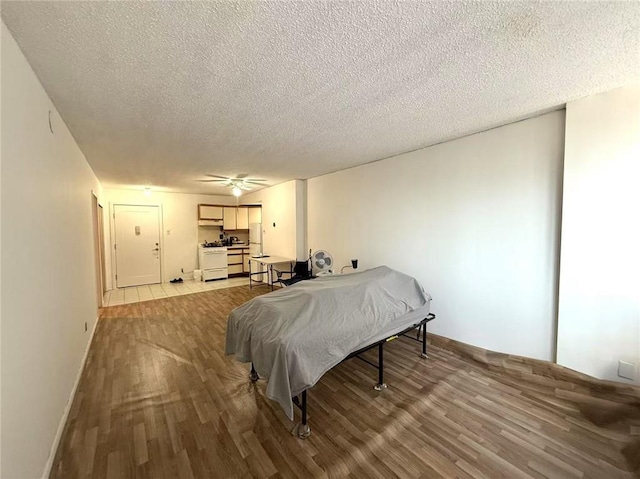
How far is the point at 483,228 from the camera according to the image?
2.85 meters

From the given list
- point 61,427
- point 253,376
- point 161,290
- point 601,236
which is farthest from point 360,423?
point 161,290

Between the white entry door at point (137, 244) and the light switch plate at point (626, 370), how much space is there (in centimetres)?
816

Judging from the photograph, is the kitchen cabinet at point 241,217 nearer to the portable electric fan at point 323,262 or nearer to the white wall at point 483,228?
the portable electric fan at point 323,262

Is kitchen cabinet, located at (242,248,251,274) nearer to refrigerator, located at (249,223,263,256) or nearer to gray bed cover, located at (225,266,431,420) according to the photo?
refrigerator, located at (249,223,263,256)

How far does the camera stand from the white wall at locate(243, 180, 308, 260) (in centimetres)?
555

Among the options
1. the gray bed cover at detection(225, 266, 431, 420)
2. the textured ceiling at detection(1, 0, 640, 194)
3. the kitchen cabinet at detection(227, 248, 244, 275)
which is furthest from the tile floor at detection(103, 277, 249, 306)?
the gray bed cover at detection(225, 266, 431, 420)

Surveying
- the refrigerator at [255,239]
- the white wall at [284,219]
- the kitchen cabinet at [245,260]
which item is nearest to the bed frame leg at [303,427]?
the white wall at [284,219]

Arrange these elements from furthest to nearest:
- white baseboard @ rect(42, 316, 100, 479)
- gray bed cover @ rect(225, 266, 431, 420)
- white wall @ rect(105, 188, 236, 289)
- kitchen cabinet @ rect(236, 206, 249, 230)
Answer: kitchen cabinet @ rect(236, 206, 249, 230) < white wall @ rect(105, 188, 236, 289) < gray bed cover @ rect(225, 266, 431, 420) < white baseboard @ rect(42, 316, 100, 479)

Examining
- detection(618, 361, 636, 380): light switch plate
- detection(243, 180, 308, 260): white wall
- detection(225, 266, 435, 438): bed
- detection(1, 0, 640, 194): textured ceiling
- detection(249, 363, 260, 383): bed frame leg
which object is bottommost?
detection(249, 363, 260, 383): bed frame leg

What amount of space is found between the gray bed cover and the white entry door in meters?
5.51

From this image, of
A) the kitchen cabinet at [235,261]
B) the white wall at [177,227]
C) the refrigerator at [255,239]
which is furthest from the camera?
the kitchen cabinet at [235,261]

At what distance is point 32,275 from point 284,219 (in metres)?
4.60

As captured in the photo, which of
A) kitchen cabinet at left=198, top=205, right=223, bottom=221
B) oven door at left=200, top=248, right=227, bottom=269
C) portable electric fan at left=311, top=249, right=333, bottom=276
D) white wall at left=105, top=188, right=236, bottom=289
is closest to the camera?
portable electric fan at left=311, top=249, right=333, bottom=276

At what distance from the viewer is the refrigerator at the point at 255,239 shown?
6953 mm
